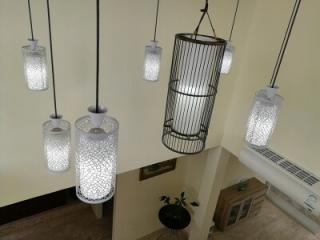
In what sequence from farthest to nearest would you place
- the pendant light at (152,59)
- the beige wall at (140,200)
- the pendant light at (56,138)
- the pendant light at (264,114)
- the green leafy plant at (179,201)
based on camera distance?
1. the green leafy plant at (179,201)
2. the beige wall at (140,200)
3. the pendant light at (152,59)
4. the pendant light at (264,114)
5. the pendant light at (56,138)

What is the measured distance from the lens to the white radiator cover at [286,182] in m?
2.72

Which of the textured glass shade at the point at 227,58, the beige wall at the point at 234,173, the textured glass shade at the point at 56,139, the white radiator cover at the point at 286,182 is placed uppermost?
the textured glass shade at the point at 227,58

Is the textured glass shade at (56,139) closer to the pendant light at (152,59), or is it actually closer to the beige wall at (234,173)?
the pendant light at (152,59)

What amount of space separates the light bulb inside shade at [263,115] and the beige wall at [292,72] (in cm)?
142

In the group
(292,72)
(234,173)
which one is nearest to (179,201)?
(234,173)

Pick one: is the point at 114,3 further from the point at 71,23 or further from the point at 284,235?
the point at 284,235

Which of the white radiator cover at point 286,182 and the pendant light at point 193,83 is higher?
the pendant light at point 193,83

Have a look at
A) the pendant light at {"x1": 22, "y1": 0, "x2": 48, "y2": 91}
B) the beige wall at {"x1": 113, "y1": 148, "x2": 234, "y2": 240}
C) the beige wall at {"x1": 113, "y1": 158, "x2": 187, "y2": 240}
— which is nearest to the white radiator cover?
the beige wall at {"x1": 113, "y1": 148, "x2": 234, "y2": 240}

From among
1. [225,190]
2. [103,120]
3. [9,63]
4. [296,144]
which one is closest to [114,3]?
[9,63]

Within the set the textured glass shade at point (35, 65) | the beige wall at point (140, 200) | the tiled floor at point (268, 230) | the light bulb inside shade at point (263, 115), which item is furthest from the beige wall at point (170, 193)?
the textured glass shade at point (35, 65)

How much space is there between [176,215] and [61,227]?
7.40 feet

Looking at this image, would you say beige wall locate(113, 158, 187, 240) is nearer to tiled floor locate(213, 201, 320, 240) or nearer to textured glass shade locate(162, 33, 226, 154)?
tiled floor locate(213, 201, 320, 240)

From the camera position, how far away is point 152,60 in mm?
2039

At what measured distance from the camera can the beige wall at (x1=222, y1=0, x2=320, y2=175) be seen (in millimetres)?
2641
